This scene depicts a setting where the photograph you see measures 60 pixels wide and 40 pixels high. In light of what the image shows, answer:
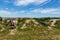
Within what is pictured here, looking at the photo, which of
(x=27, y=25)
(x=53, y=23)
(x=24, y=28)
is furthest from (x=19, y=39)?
(x=53, y=23)

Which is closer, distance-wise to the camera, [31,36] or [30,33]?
[31,36]

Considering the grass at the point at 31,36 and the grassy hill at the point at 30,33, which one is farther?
the grassy hill at the point at 30,33

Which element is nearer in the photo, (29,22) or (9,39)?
(9,39)

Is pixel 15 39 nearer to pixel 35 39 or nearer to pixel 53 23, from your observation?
pixel 35 39

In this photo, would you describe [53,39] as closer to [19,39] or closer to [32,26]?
[19,39]

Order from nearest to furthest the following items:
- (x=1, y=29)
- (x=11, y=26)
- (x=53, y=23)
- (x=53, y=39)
Result: (x=53, y=39) → (x=1, y=29) → (x=11, y=26) → (x=53, y=23)

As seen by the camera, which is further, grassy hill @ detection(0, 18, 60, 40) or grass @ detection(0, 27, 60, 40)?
grassy hill @ detection(0, 18, 60, 40)

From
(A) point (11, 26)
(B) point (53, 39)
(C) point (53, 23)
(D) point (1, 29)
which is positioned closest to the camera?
(B) point (53, 39)

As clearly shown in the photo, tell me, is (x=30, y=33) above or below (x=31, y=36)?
above

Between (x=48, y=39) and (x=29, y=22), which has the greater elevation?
(x=29, y=22)

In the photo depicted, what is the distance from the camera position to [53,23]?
54625 mm

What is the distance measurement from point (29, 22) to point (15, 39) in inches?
720

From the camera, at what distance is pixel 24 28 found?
1777 inches

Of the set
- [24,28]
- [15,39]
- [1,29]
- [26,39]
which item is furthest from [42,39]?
[1,29]
